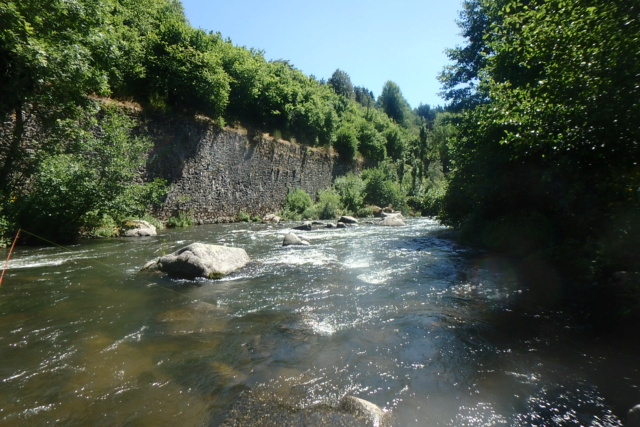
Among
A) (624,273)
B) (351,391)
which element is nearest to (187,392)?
(351,391)

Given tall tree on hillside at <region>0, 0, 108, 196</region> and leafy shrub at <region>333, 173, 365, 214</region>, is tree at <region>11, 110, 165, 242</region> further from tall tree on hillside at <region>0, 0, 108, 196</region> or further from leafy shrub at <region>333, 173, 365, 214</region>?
leafy shrub at <region>333, 173, 365, 214</region>

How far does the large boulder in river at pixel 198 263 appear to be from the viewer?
654cm

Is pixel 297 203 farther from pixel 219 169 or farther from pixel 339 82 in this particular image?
pixel 339 82

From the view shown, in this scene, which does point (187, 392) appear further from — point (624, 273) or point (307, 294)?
point (624, 273)

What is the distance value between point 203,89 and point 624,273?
18.1 meters

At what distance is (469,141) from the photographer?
1089cm

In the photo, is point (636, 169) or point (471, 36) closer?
point (636, 169)

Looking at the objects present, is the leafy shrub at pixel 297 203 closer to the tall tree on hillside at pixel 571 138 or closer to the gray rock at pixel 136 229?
the gray rock at pixel 136 229

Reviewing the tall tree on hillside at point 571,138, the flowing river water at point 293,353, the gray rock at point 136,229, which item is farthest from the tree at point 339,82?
the flowing river water at point 293,353

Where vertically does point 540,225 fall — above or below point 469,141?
below

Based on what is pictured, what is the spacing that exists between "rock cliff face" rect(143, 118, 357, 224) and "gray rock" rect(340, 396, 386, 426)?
1527 centimetres

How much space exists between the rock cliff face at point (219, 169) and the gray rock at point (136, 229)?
9.54ft

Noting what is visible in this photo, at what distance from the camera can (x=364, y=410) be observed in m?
2.54

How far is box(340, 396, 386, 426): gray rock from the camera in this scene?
247 centimetres
